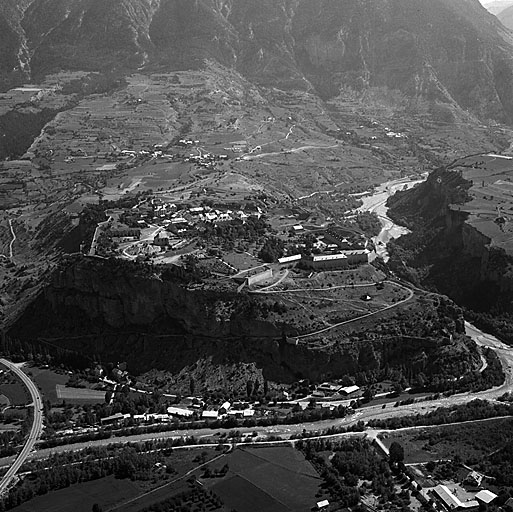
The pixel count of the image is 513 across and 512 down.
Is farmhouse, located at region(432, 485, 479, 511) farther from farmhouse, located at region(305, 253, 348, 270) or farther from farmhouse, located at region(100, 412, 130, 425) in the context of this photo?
farmhouse, located at region(305, 253, 348, 270)

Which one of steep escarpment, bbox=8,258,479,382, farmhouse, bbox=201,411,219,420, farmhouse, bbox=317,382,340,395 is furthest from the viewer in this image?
steep escarpment, bbox=8,258,479,382

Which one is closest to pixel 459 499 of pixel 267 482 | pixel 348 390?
pixel 267 482

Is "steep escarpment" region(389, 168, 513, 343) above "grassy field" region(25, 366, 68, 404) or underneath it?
above

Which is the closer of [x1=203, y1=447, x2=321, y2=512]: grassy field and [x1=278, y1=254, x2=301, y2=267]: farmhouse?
[x1=203, y1=447, x2=321, y2=512]: grassy field

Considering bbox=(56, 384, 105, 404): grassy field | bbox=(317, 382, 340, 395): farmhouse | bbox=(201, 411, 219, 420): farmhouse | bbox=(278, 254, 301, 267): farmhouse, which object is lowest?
bbox=(56, 384, 105, 404): grassy field

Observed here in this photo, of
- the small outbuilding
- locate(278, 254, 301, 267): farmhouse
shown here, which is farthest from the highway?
locate(278, 254, 301, 267): farmhouse

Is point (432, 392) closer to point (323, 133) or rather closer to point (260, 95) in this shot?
point (323, 133)
